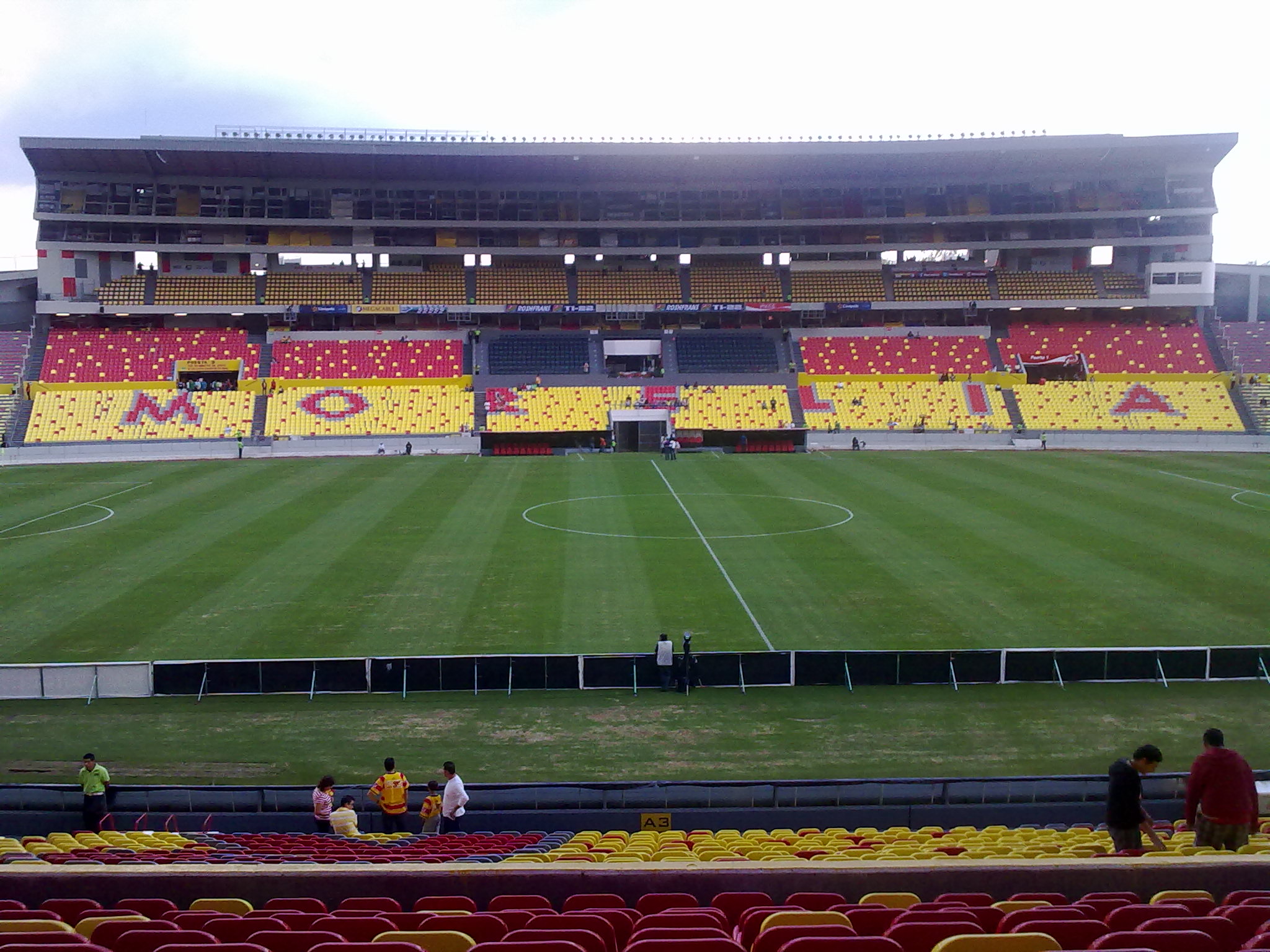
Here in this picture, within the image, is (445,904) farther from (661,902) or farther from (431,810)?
(431,810)

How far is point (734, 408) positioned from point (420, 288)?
26.9 m

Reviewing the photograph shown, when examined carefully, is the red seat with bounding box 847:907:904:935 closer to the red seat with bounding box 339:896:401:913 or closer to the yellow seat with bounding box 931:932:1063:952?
the yellow seat with bounding box 931:932:1063:952

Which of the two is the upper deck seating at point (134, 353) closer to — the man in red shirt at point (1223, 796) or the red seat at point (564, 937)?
the man in red shirt at point (1223, 796)

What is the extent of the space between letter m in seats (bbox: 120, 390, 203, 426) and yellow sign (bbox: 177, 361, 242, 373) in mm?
4411

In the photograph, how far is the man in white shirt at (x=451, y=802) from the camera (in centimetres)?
1278

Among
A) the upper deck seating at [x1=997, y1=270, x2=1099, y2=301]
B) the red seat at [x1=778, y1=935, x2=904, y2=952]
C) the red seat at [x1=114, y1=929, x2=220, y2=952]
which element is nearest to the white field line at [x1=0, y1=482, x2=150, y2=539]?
the red seat at [x1=114, y1=929, x2=220, y2=952]

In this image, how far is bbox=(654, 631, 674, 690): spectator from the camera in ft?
62.7

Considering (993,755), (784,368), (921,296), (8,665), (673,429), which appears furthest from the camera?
(921,296)

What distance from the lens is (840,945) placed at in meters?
4.10

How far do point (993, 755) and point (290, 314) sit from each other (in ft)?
221

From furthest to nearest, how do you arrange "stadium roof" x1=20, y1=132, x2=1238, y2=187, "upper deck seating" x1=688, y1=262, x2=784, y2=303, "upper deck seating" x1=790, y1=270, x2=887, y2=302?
"upper deck seating" x1=790, y1=270, x2=887, y2=302 → "upper deck seating" x1=688, y1=262, x2=784, y2=303 → "stadium roof" x1=20, y1=132, x2=1238, y2=187

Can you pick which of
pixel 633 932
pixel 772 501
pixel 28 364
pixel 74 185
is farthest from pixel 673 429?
pixel 633 932

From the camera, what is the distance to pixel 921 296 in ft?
250

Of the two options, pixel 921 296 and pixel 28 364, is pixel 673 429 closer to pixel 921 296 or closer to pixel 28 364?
pixel 921 296
